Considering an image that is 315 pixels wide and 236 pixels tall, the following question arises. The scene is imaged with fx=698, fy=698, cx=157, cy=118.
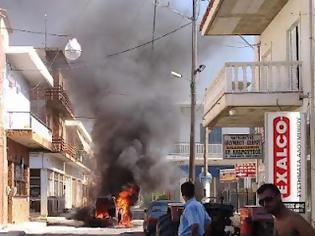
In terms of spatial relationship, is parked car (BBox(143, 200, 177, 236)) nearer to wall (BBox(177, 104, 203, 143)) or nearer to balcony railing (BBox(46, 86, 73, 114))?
balcony railing (BBox(46, 86, 73, 114))

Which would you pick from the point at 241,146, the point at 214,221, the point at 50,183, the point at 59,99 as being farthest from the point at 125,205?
the point at 214,221

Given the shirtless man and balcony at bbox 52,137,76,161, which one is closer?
the shirtless man

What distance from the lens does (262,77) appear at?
54.1 feet

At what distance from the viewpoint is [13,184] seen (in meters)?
31.5

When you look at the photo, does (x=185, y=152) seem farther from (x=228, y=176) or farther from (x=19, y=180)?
(x=19, y=180)

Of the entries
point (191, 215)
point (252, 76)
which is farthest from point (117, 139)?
point (191, 215)

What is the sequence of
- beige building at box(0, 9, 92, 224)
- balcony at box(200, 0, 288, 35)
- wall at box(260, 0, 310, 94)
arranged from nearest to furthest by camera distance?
wall at box(260, 0, 310, 94) → balcony at box(200, 0, 288, 35) → beige building at box(0, 9, 92, 224)

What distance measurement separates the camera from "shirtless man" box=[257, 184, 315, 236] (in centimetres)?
532

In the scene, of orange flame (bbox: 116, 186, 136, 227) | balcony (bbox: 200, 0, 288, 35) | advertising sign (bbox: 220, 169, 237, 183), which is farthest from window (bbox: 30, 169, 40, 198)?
balcony (bbox: 200, 0, 288, 35)

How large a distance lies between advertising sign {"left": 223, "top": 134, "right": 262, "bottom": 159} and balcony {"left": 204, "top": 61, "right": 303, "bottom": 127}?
8.17 feet

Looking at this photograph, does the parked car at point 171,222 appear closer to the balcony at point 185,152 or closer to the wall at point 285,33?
the wall at point 285,33

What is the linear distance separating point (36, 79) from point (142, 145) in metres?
7.56

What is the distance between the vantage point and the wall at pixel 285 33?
15.5 meters

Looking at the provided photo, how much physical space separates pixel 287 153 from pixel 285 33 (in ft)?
13.5
